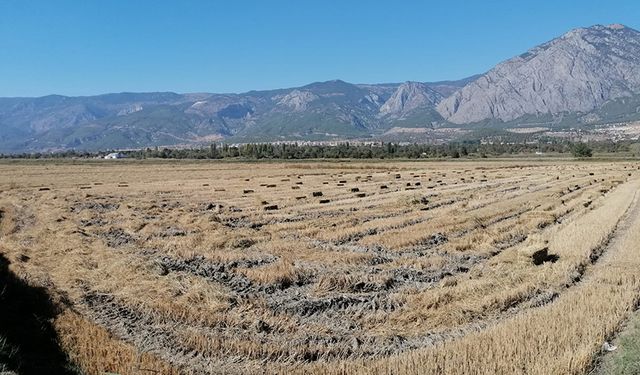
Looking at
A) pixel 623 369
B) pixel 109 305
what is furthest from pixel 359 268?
pixel 623 369

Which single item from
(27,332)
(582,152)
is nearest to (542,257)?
(27,332)

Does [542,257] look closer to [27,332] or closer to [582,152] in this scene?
[27,332]

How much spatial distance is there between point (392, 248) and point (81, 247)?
1094 cm

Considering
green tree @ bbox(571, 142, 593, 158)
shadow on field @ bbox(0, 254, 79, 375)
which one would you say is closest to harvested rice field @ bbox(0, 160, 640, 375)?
shadow on field @ bbox(0, 254, 79, 375)

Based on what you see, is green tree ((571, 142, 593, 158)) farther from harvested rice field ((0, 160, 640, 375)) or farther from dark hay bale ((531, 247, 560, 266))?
dark hay bale ((531, 247, 560, 266))

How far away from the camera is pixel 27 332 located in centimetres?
1025

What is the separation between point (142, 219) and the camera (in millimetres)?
26188

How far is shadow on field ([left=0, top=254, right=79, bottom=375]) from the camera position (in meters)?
8.36

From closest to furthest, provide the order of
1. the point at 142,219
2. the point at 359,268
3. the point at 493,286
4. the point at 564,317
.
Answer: the point at 564,317, the point at 493,286, the point at 359,268, the point at 142,219

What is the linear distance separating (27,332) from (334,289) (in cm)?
669

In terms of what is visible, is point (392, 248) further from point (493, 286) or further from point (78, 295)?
point (78, 295)

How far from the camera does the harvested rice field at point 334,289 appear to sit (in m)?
9.15

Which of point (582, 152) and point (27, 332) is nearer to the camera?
point (27, 332)

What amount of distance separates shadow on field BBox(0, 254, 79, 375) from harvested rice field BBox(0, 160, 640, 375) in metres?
0.24
